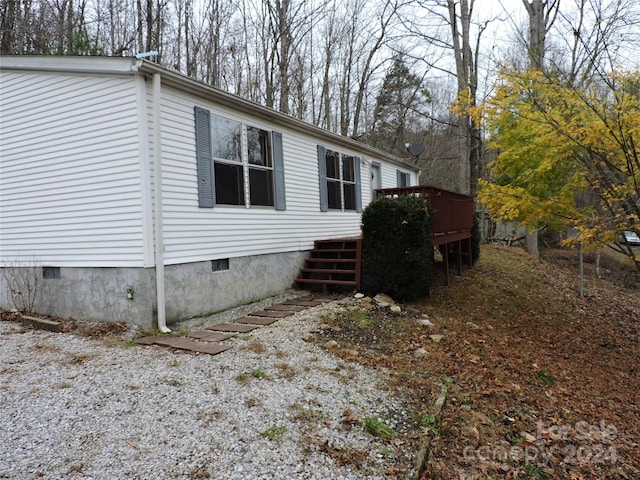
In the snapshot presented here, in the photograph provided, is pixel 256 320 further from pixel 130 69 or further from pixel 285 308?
pixel 130 69

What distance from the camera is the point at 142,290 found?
501cm

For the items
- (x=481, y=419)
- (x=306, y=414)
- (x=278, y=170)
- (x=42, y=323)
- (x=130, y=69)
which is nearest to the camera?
(x=306, y=414)

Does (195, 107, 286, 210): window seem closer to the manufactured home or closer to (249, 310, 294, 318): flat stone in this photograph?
the manufactured home

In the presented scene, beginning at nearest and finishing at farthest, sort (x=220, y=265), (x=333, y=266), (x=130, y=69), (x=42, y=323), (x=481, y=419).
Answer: (x=481, y=419) < (x=130, y=69) < (x=42, y=323) < (x=220, y=265) < (x=333, y=266)

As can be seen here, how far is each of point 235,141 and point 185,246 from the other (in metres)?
2.04

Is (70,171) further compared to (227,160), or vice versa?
(227,160)

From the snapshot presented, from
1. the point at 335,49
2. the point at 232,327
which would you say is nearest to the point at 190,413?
the point at 232,327

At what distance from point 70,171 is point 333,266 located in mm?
4671

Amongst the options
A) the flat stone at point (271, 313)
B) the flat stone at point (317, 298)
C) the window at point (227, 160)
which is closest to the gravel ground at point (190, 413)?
the flat stone at point (271, 313)

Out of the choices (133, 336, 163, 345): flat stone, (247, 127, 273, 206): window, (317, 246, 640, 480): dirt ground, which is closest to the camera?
(317, 246, 640, 480): dirt ground

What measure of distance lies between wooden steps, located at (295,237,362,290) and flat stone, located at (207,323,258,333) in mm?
2291

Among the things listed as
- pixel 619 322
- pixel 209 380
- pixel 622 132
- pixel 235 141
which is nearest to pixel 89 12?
pixel 235 141

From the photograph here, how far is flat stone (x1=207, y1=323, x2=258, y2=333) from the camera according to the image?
196 inches

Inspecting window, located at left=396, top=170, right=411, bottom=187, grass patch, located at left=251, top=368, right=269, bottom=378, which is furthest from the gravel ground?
window, located at left=396, top=170, right=411, bottom=187
